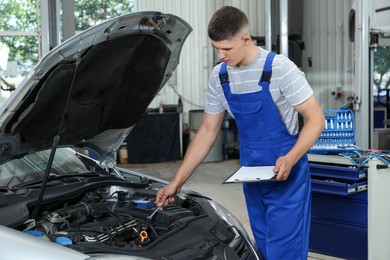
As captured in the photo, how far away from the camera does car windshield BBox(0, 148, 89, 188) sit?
230 centimetres

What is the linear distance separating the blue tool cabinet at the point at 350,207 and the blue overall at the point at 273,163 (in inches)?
33.0

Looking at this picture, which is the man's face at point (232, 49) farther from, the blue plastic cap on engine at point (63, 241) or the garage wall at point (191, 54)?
the garage wall at point (191, 54)

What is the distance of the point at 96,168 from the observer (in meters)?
2.74

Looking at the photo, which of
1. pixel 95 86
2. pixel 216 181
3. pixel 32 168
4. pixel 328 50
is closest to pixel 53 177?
pixel 32 168

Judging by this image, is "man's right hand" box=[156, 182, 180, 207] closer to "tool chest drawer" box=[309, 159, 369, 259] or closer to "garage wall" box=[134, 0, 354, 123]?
"tool chest drawer" box=[309, 159, 369, 259]

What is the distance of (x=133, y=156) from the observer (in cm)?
829

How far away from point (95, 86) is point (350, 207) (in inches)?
68.2

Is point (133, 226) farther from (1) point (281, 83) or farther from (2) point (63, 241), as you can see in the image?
(1) point (281, 83)

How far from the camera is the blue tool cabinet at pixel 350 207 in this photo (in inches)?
118

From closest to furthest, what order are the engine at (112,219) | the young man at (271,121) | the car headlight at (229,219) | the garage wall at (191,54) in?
1. the engine at (112,219)
2. the young man at (271,121)
3. the car headlight at (229,219)
4. the garage wall at (191,54)

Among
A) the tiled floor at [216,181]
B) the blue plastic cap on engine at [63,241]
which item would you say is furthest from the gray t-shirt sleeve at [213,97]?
the tiled floor at [216,181]

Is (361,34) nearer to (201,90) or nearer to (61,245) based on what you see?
(61,245)

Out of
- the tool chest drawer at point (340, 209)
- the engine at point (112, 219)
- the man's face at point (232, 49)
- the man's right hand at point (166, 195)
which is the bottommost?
the tool chest drawer at point (340, 209)

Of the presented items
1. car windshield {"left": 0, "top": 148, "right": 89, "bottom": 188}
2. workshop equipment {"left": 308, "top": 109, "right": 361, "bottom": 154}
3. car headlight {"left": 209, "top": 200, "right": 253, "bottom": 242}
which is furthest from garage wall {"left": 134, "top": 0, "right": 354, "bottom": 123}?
car windshield {"left": 0, "top": 148, "right": 89, "bottom": 188}
